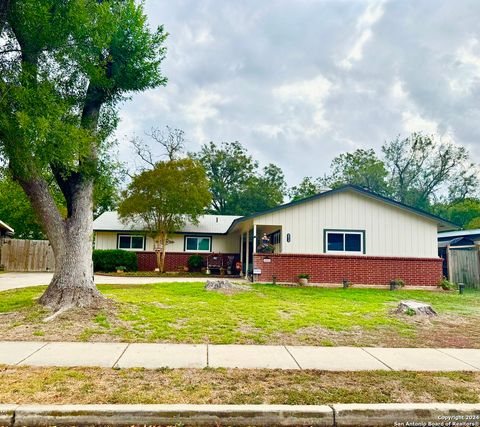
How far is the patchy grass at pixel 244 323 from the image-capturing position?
615 centimetres

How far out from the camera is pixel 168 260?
2325cm

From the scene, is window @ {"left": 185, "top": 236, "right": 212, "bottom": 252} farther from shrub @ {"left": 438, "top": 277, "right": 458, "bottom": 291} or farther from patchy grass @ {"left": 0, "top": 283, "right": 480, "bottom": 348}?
shrub @ {"left": 438, "top": 277, "right": 458, "bottom": 291}

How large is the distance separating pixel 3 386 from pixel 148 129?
32597 mm

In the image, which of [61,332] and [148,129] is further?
[148,129]

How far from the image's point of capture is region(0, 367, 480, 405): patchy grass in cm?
356

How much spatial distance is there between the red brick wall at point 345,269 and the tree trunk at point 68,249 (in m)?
8.21

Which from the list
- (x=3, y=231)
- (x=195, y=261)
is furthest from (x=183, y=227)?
(x=3, y=231)

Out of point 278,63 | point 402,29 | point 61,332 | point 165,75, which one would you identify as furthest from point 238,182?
point 61,332

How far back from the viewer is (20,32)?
7.54 meters

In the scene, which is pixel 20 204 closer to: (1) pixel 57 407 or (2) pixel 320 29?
(2) pixel 320 29

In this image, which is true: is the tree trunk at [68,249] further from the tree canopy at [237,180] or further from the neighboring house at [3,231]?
the tree canopy at [237,180]

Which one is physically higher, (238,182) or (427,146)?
(427,146)

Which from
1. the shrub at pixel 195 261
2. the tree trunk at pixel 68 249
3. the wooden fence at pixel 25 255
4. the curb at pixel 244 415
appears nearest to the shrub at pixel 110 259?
the wooden fence at pixel 25 255

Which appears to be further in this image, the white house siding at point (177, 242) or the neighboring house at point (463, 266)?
the white house siding at point (177, 242)
